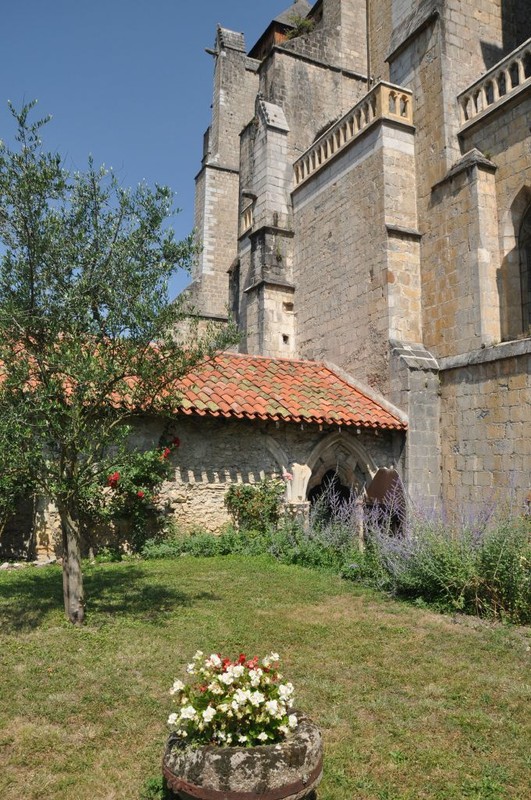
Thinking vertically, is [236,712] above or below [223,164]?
below

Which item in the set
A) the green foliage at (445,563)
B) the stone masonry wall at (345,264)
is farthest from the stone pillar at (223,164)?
the green foliage at (445,563)

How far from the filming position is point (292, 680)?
15.9 ft

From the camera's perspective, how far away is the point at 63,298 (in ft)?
20.3

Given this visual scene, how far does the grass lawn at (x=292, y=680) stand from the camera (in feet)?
11.6

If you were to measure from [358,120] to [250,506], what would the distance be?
366 inches

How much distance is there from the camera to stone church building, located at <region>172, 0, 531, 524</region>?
36.1 ft

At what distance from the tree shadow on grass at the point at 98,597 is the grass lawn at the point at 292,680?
3 cm

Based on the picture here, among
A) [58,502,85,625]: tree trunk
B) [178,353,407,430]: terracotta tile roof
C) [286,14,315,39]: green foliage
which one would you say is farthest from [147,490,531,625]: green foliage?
[286,14,315,39]: green foliage

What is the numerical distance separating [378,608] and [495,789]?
12.5 ft

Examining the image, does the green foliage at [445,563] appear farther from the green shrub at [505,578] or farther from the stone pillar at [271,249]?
the stone pillar at [271,249]

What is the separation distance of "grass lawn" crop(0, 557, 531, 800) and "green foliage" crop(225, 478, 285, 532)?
9.90 ft

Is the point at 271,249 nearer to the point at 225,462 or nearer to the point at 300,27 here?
the point at 225,462

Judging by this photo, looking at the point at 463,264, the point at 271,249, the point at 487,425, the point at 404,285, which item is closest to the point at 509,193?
the point at 463,264

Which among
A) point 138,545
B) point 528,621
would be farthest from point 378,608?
point 138,545
